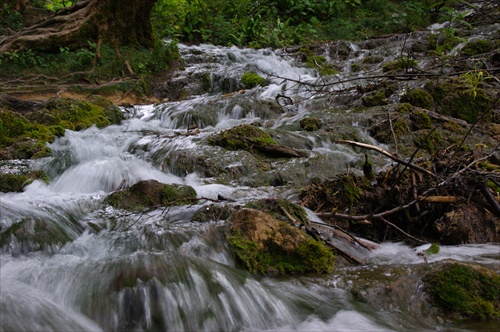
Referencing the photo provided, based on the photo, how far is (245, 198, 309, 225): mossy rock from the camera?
384 cm

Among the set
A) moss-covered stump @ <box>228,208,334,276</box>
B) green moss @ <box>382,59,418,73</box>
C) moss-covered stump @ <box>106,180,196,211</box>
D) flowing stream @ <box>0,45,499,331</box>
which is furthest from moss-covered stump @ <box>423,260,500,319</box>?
moss-covered stump @ <box>106,180,196,211</box>

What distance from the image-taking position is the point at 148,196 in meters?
4.50

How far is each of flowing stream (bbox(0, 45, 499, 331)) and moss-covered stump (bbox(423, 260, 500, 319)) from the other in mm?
163

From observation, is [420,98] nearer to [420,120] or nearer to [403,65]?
[420,120]

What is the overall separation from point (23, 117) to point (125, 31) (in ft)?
19.5

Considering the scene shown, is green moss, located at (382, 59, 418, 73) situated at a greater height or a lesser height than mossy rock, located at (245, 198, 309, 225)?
greater

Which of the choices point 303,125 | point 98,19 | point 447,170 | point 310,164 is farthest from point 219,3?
point 447,170

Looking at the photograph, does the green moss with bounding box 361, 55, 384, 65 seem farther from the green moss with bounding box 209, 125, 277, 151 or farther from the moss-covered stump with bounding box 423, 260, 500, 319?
the moss-covered stump with bounding box 423, 260, 500, 319

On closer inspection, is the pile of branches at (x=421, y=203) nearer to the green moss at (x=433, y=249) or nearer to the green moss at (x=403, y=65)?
the green moss at (x=433, y=249)

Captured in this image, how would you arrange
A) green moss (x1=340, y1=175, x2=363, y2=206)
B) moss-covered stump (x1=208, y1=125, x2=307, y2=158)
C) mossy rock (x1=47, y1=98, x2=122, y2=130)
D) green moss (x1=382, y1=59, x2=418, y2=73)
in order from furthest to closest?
mossy rock (x1=47, y1=98, x2=122, y2=130)
moss-covered stump (x1=208, y1=125, x2=307, y2=158)
green moss (x1=340, y1=175, x2=363, y2=206)
green moss (x1=382, y1=59, x2=418, y2=73)

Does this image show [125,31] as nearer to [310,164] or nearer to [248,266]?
[310,164]

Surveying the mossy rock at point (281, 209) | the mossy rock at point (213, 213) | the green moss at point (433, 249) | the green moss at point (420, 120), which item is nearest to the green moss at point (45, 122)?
the mossy rock at point (213, 213)

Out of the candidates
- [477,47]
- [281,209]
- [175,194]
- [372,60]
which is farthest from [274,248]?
[372,60]

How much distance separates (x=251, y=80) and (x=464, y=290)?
9.38m
